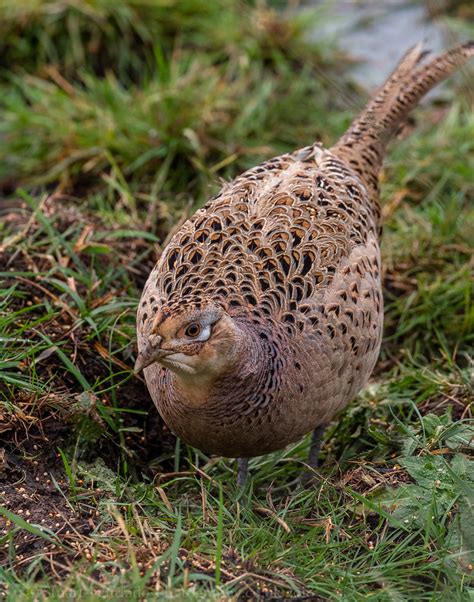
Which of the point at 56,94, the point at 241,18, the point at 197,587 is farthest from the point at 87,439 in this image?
the point at 241,18

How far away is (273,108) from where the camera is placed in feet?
21.7

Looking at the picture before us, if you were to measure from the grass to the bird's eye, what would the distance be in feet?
2.16

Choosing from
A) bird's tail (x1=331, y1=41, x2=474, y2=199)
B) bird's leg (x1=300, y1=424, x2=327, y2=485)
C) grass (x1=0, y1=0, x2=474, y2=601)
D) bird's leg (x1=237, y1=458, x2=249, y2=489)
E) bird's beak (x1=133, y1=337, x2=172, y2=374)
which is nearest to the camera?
bird's beak (x1=133, y1=337, x2=172, y2=374)

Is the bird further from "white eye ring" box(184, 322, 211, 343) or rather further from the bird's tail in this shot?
the bird's tail

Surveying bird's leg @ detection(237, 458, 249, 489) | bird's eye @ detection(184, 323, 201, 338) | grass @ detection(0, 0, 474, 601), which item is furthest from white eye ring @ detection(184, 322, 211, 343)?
bird's leg @ detection(237, 458, 249, 489)

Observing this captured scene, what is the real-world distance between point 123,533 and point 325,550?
0.73 meters

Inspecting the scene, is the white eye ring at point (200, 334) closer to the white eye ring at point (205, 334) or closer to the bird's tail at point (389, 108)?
the white eye ring at point (205, 334)

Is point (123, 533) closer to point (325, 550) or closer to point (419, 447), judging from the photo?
point (325, 550)

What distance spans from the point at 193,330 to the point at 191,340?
0.03 m

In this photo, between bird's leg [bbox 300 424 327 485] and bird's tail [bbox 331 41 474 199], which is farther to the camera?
bird's tail [bbox 331 41 474 199]

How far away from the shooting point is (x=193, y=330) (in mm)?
3305

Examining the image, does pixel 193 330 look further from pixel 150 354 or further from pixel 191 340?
pixel 150 354

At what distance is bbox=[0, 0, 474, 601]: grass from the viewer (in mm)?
3381

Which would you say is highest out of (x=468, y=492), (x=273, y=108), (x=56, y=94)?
(x=468, y=492)
